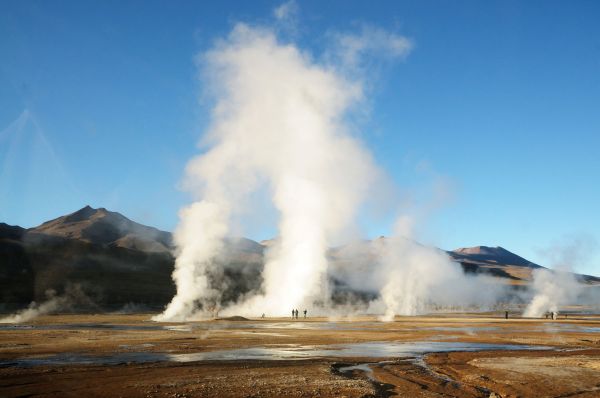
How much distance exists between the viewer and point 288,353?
28.1 meters

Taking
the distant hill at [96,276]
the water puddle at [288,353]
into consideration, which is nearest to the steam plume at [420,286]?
the distant hill at [96,276]

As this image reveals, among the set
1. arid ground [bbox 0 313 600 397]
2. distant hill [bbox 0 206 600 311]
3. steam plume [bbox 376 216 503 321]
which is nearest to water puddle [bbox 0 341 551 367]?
arid ground [bbox 0 313 600 397]

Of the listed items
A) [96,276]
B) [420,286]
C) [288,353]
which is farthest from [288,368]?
[96,276]

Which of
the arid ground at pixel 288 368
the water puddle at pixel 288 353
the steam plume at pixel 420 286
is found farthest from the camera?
the steam plume at pixel 420 286

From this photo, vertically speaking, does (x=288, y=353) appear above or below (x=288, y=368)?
above

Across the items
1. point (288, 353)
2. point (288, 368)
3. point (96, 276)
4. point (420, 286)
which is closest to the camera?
point (288, 368)

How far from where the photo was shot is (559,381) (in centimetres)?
1997

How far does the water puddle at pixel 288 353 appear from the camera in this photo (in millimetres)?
23828

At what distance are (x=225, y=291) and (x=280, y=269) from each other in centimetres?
3765

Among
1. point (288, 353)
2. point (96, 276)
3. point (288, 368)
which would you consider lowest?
point (288, 368)

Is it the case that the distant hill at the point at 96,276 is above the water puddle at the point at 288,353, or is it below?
above

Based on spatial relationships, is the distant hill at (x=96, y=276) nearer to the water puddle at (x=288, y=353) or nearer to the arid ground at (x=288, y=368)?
the arid ground at (x=288, y=368)

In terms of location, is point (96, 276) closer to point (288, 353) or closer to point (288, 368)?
point (288, 353)

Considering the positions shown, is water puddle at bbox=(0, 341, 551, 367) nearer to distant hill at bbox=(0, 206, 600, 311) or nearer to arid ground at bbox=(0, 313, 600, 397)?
arid ground at bbox=(0, 313, 600, 397)
